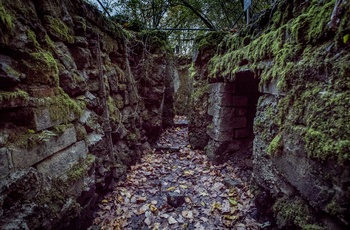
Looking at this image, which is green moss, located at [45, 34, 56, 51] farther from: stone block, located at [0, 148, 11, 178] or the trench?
the trench

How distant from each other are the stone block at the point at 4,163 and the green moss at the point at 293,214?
237cm

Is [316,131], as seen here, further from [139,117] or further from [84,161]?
[139,117]

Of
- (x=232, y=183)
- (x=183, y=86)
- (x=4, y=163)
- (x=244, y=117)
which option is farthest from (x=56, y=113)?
(x=183, y=86)

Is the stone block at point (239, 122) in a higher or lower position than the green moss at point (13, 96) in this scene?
lower

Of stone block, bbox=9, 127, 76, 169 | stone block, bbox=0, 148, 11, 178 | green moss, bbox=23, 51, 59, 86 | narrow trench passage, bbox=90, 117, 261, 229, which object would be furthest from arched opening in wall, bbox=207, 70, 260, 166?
stone block, bbox=0, 148, 11, 178

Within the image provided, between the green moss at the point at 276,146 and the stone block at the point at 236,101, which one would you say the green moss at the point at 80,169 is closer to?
A: the green moss at the point at 276,146

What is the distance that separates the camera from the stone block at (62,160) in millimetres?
1709

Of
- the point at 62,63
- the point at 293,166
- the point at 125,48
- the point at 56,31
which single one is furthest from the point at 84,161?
the point at 125,48

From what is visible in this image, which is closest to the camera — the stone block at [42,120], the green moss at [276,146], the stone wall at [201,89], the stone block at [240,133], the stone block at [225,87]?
the stone block at [42,120]

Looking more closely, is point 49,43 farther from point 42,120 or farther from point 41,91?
point 42,120

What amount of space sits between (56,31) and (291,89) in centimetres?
247

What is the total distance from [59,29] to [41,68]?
2.05 ft

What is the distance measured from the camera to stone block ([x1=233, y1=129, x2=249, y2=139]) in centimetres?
401

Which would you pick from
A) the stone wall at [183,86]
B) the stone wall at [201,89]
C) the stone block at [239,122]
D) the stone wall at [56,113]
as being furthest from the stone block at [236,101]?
the stone wall at [183,86]
